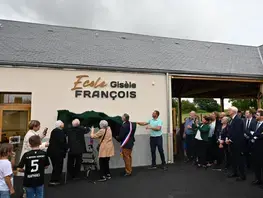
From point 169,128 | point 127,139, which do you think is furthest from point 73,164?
point 169,128

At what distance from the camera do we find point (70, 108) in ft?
24.6

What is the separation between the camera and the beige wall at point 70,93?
7.19m

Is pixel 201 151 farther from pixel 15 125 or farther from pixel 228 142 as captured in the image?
pixel 15 125

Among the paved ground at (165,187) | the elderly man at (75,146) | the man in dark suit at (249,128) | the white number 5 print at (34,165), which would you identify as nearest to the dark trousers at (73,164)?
the elderly man at (75,146)

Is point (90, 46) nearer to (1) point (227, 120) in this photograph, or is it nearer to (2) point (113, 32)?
(2) point (113, 32)

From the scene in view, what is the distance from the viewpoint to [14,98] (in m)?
7.37

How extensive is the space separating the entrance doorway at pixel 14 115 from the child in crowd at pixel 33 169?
4.05 meters

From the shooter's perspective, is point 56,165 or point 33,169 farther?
point 56,165

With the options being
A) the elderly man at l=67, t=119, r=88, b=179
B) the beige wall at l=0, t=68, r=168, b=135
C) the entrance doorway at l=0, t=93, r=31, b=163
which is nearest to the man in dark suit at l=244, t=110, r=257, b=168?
the beige wall at l=0, t=68, r=168, b=135

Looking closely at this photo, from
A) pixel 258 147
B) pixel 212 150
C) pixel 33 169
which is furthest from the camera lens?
pixel 212 150

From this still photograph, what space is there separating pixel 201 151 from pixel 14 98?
20.4ft

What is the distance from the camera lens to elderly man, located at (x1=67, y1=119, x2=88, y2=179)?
6.22 m

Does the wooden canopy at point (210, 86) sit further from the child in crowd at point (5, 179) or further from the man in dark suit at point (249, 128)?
the child in crowd at point (5, 179)

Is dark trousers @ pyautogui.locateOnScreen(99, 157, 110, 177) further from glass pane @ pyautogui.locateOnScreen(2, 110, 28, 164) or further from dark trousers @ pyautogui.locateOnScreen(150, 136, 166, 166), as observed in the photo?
glass pane @ pyautogui.locateOnScreen(2, 110, 28, 164)
